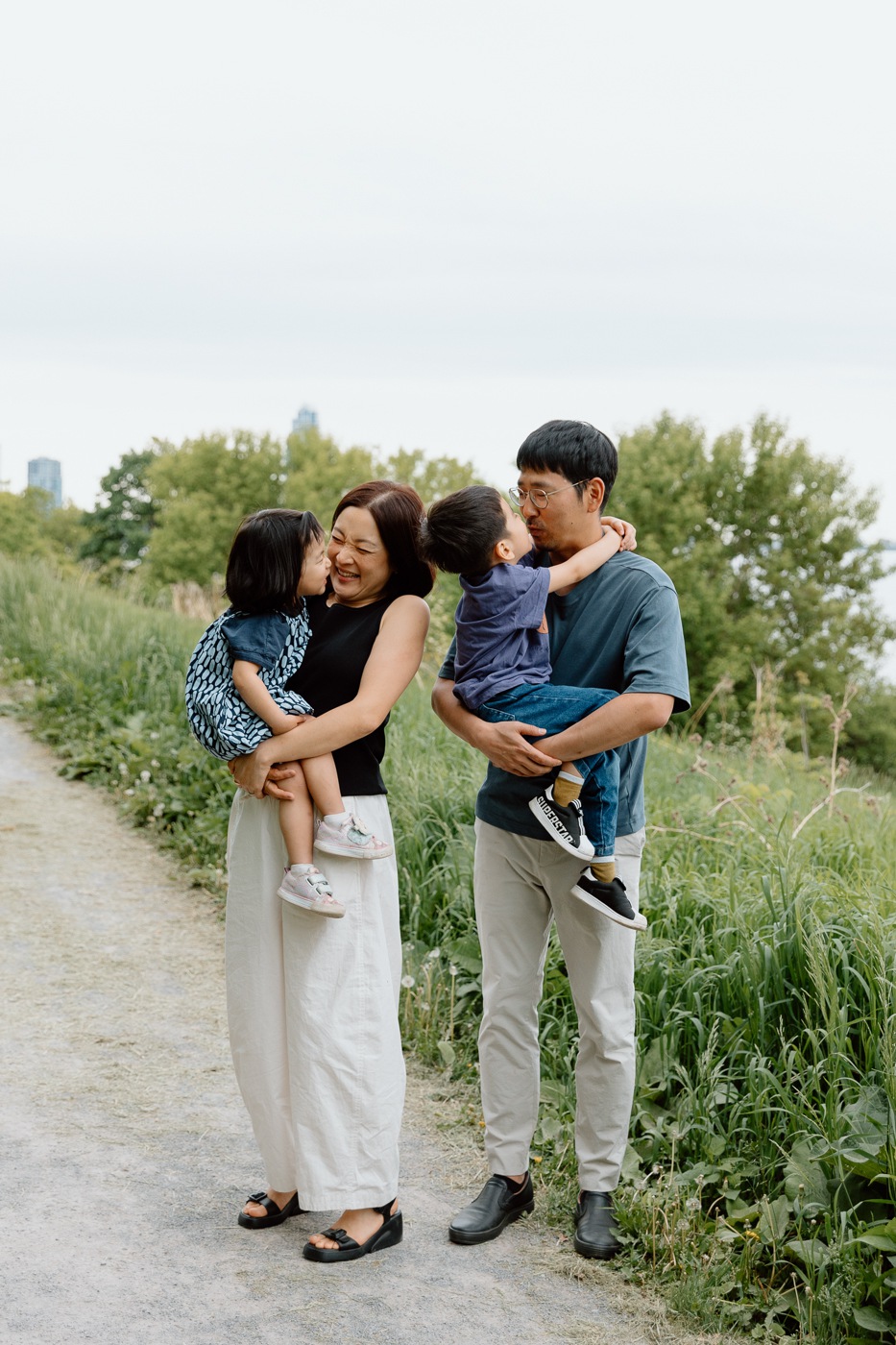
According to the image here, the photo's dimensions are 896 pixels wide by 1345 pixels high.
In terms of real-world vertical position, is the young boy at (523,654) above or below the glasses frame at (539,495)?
below

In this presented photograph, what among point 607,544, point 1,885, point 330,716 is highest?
point 607,544

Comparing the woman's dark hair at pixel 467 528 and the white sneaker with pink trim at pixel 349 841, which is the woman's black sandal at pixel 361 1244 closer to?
the white sneaker with pink trim at pixel 349 841

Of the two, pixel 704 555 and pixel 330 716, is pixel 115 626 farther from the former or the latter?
pixel 704 555

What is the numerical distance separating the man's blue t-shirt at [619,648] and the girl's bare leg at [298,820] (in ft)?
1.71

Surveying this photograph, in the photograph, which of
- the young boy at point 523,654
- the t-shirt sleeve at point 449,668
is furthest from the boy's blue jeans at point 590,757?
the t-shirt sleeve at point 449,668

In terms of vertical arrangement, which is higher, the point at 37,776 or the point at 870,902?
the point at 870,902

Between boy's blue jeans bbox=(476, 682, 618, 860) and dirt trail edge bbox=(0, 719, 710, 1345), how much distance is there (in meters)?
1.08

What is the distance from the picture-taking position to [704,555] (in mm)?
35094

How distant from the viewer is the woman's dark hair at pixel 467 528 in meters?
2.90

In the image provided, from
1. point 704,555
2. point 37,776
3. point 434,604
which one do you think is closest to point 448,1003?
point 37,776

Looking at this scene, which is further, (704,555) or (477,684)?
(704,555)

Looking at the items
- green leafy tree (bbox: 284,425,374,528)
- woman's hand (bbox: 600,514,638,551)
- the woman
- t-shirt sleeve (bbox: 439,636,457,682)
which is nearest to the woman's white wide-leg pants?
the woman

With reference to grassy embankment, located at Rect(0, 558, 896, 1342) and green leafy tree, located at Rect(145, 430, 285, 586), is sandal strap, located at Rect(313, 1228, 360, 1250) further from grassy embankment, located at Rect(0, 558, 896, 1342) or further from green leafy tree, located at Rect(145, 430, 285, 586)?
green leafy tree, located at Rect(145, 430, 285, 586)

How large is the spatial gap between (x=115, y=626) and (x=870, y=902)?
7723mm
